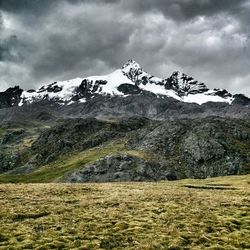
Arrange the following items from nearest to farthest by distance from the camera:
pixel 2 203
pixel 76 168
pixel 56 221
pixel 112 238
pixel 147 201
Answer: pixel 112 238, pixel 56 221, pixel 2 203, pixel 147 201, pixel 76 168

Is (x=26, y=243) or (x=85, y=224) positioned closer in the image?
(x=26, y=243)

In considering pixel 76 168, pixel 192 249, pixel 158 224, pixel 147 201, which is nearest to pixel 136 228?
pixel 158 224

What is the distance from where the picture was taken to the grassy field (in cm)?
2823

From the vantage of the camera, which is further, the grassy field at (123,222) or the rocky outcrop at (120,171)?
the rocky outcrop at (120,171)

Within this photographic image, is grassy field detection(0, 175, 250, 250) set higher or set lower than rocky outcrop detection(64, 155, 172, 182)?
lower

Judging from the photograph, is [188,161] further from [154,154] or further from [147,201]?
[147,201]

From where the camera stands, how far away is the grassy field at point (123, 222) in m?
28.2

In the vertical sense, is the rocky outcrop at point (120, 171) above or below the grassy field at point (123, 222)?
above

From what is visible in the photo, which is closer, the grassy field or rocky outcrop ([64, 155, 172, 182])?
the grassy field

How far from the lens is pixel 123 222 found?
113 ft

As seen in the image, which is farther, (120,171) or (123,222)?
(120,171)

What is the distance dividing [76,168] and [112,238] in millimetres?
159977

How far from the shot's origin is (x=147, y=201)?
155ft

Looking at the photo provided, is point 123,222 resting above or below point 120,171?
below
